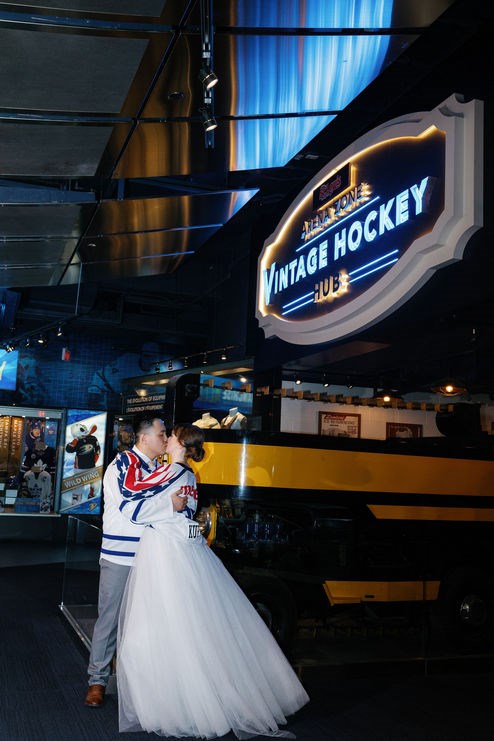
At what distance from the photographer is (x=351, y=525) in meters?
5.29

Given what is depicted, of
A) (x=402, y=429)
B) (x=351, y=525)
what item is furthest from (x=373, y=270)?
(x=402, y=429)

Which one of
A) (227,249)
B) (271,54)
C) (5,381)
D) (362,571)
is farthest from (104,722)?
(5,381)

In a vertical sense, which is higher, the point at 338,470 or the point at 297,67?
the point at 297,67

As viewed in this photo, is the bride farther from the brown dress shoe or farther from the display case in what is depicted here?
the display case

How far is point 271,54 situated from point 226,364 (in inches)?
248

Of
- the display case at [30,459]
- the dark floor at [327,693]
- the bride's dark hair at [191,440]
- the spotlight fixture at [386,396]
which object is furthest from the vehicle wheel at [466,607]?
the display case at [30,459]

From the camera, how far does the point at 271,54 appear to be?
3.95 metres

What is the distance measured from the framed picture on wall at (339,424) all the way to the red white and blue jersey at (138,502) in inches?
222

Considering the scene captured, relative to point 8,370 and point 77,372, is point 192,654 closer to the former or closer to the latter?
point 8,370

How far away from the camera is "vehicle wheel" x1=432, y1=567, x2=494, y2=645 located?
5445mm

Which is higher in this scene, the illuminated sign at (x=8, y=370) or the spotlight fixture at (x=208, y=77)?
the spotlight fixture at (x=208, y=77)

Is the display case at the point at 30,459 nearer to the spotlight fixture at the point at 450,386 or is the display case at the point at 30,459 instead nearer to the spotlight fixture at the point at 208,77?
the spotlight fixture at the point at 450,386

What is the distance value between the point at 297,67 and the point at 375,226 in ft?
3.79

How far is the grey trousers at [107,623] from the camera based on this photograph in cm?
396
